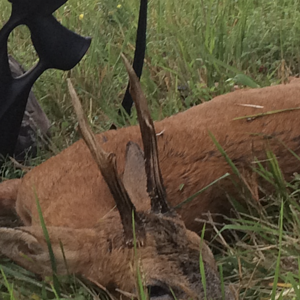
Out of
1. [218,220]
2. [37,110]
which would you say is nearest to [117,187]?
[218,220]

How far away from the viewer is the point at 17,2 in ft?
7.14

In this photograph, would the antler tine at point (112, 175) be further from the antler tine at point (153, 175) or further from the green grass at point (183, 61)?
the green grass at point (183, 61)

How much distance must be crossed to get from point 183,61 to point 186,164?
145cm

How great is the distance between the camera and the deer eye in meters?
1.53

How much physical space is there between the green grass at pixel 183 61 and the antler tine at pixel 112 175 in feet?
1.47

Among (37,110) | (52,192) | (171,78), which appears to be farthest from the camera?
(171,78)

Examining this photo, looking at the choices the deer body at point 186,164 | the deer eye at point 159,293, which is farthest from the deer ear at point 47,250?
the deer eye at point 159,293

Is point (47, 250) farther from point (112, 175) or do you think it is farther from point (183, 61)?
point (183, 61)

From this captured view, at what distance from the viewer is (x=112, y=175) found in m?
1.43

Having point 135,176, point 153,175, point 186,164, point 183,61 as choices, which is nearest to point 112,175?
point 153,175

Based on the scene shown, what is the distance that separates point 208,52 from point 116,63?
541mm

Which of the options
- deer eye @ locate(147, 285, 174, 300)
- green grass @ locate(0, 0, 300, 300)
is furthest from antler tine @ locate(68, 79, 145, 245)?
green grass @ locate(0, 0, 300, 300)

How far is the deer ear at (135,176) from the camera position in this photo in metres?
1.66

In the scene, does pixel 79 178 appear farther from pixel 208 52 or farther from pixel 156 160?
pixel 208 52
